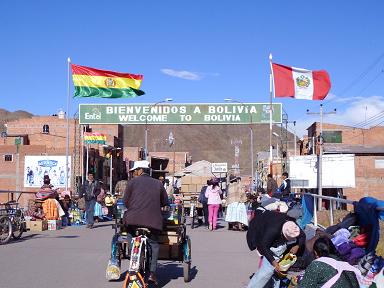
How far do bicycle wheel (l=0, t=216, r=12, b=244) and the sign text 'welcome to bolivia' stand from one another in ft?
84.5

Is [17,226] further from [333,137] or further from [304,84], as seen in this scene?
[333,137]

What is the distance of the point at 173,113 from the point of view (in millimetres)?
40562

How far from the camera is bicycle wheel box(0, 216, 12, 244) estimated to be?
1419 centimetres

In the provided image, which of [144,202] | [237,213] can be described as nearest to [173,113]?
[237,213]

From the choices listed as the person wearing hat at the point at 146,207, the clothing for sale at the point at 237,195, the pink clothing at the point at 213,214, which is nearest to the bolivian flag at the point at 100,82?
the clothing for sale at the point at 237,195

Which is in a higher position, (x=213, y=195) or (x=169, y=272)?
(x=213, y=195)

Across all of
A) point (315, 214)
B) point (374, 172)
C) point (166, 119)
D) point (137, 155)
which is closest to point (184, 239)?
point (315, 214)

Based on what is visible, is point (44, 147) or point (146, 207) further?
point (44, 147)

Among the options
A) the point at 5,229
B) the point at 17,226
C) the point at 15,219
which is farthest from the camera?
the point at 17,226

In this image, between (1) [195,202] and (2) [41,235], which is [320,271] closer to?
(2) [41,235]

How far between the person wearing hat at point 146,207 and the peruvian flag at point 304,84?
1296 cm

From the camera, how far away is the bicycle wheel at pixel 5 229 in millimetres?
14192

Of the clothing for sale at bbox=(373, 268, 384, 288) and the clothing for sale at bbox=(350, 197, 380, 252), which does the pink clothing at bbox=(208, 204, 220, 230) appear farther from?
the clothing for sale at bbox=(373, 268, 384, 288)

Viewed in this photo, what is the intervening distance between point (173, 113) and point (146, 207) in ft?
107
